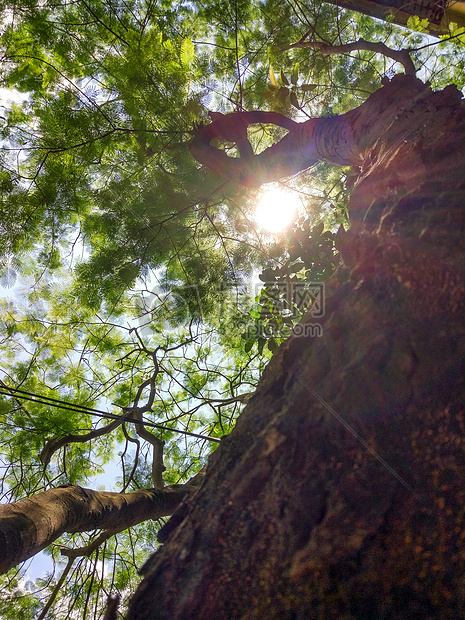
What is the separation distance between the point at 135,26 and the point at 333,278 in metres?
3.59

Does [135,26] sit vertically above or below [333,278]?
above

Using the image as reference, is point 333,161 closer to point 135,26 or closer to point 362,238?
point 362,238

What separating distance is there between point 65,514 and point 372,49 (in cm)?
407

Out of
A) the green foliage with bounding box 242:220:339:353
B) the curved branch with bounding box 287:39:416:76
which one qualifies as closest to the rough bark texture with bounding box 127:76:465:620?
the green foliage with bounding box 242:220:339:353

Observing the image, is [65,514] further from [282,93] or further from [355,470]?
[282,93]

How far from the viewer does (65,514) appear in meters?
1.66

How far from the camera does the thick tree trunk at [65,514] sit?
1358mm

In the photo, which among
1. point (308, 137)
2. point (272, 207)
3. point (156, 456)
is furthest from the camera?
point (272, 207)

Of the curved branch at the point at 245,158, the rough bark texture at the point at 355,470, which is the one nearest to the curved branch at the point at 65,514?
the rough bark texture at the point at 355,470

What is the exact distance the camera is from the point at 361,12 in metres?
→ 3.99

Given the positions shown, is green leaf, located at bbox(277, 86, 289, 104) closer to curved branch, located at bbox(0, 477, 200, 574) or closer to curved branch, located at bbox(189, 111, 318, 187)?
curved branch, located at bbox(189, 111, 318, 187)

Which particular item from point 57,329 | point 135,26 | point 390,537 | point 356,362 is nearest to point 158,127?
point 135,26

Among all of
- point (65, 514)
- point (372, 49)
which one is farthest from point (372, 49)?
point (65, 514)

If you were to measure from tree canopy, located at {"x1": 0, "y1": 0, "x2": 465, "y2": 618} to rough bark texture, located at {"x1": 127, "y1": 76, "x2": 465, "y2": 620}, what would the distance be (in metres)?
1.76
